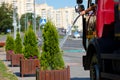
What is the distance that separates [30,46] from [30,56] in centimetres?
55

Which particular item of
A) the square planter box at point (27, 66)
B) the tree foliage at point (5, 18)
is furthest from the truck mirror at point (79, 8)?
the tree foliage at point (5, 18)

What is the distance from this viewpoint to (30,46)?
19000 mm

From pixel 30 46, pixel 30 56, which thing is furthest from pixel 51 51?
pixel 30 46

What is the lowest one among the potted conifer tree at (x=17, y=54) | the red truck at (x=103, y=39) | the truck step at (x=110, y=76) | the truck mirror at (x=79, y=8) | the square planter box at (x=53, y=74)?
the potted conifer tree at (x=17, y=54)

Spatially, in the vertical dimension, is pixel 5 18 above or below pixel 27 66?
above

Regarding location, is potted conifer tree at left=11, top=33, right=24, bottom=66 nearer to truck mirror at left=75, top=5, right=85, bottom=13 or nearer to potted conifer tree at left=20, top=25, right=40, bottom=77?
potted conifer tree at left=20, top=25, right=40, bottom=77

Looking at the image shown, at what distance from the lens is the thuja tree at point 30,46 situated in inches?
734

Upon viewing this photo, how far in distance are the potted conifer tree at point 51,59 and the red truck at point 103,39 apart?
0.86 meters

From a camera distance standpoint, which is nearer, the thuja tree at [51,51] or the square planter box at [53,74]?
the square planter box at [53,74]

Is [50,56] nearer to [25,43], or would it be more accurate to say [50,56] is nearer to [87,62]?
[87,62]

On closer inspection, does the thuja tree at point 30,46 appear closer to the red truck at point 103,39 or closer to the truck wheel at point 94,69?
the red truck at point 103,39

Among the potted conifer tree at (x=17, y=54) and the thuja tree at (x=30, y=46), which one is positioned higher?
the thuja tree at (x=30, y=46)

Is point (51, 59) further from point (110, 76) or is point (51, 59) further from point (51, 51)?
point (110, 76)

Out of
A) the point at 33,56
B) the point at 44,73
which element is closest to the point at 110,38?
the point at 44,73
